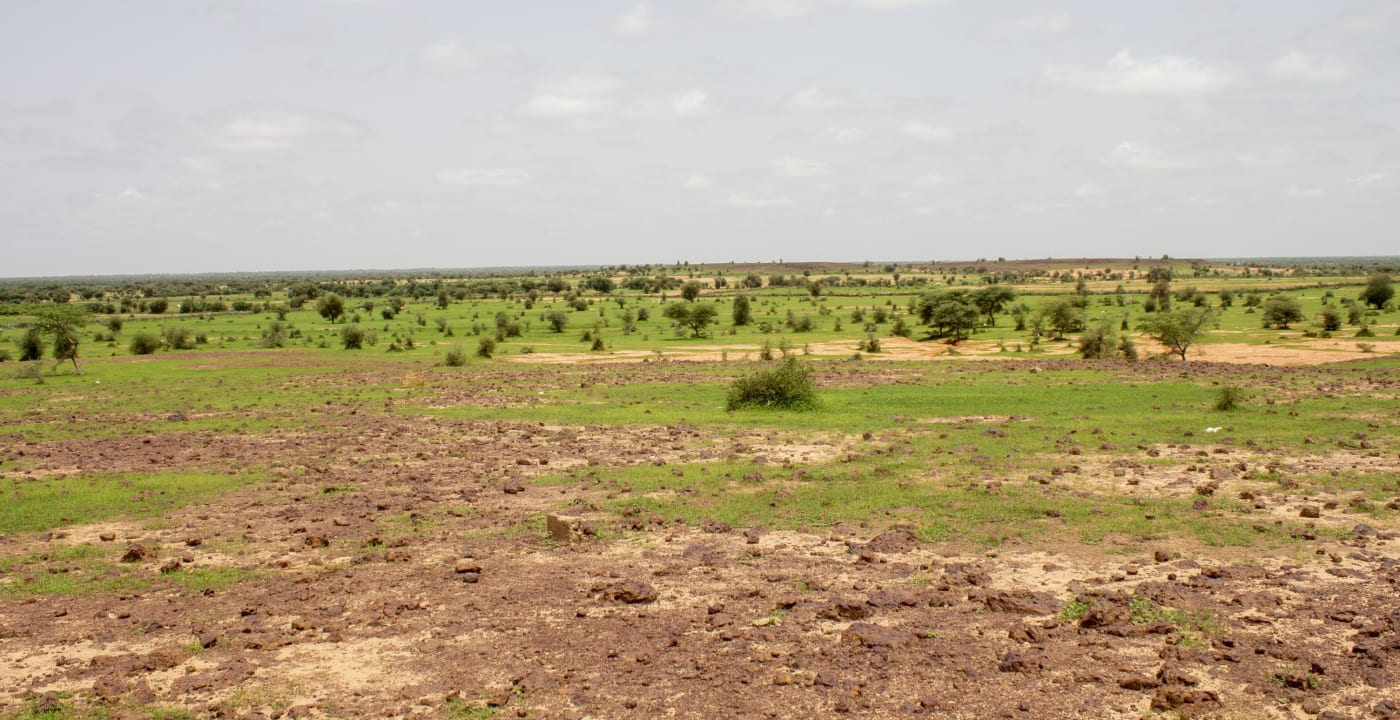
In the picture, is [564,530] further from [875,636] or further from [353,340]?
[353,340]

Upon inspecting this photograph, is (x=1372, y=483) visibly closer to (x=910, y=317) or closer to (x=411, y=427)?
(x=411, y=427)

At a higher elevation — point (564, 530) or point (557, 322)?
point (557, 322)

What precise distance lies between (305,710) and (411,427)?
16.4 m

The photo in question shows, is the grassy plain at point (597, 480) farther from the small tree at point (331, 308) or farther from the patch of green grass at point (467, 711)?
the small tree at point (331, 308)

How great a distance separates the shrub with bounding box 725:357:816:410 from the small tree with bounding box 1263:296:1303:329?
44.5m

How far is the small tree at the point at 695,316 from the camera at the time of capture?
62.1 m

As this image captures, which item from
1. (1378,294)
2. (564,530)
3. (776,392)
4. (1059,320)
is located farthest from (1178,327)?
(1378,294)

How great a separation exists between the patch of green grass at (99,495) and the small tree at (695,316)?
1765 inches

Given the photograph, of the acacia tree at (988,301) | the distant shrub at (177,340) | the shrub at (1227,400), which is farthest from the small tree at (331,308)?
the shrub at (1227,400)

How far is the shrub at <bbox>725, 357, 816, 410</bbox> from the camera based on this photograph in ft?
83.3

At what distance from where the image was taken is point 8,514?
14.6 m

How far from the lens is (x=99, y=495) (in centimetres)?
1576

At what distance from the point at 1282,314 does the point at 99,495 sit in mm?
62250

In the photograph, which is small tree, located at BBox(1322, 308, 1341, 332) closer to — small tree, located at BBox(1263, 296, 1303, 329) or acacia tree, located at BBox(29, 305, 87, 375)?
small tree, located at BBox(1263, 296, 1303, 329)
